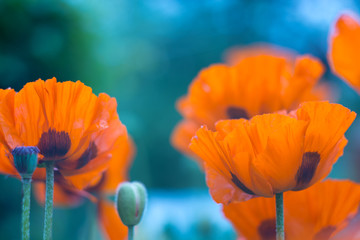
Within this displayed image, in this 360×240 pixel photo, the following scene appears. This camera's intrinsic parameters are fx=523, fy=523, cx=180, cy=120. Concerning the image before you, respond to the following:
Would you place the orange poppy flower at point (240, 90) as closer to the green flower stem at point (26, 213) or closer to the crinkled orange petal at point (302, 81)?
the crinkled orange petal at point (302, 81)

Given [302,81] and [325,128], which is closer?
[325,128]

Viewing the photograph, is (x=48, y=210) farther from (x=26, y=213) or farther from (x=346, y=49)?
(x=346, y=49)

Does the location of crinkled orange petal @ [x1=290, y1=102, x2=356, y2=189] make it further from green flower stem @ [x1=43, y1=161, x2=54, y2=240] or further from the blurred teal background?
the blurred teal background

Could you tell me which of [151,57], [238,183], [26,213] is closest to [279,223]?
[238,183]

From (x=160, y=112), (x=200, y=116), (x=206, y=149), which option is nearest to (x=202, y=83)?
(x=200, y=116)

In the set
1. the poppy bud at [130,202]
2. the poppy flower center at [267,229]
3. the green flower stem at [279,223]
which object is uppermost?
the poppy bud at [130,202]

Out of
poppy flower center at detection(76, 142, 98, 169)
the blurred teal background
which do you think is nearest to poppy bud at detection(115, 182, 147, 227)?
poppy flower center at detection(76, 142, 98, 169)

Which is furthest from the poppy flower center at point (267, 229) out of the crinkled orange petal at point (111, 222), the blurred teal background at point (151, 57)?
the blurred teal background at point (151, 57)
